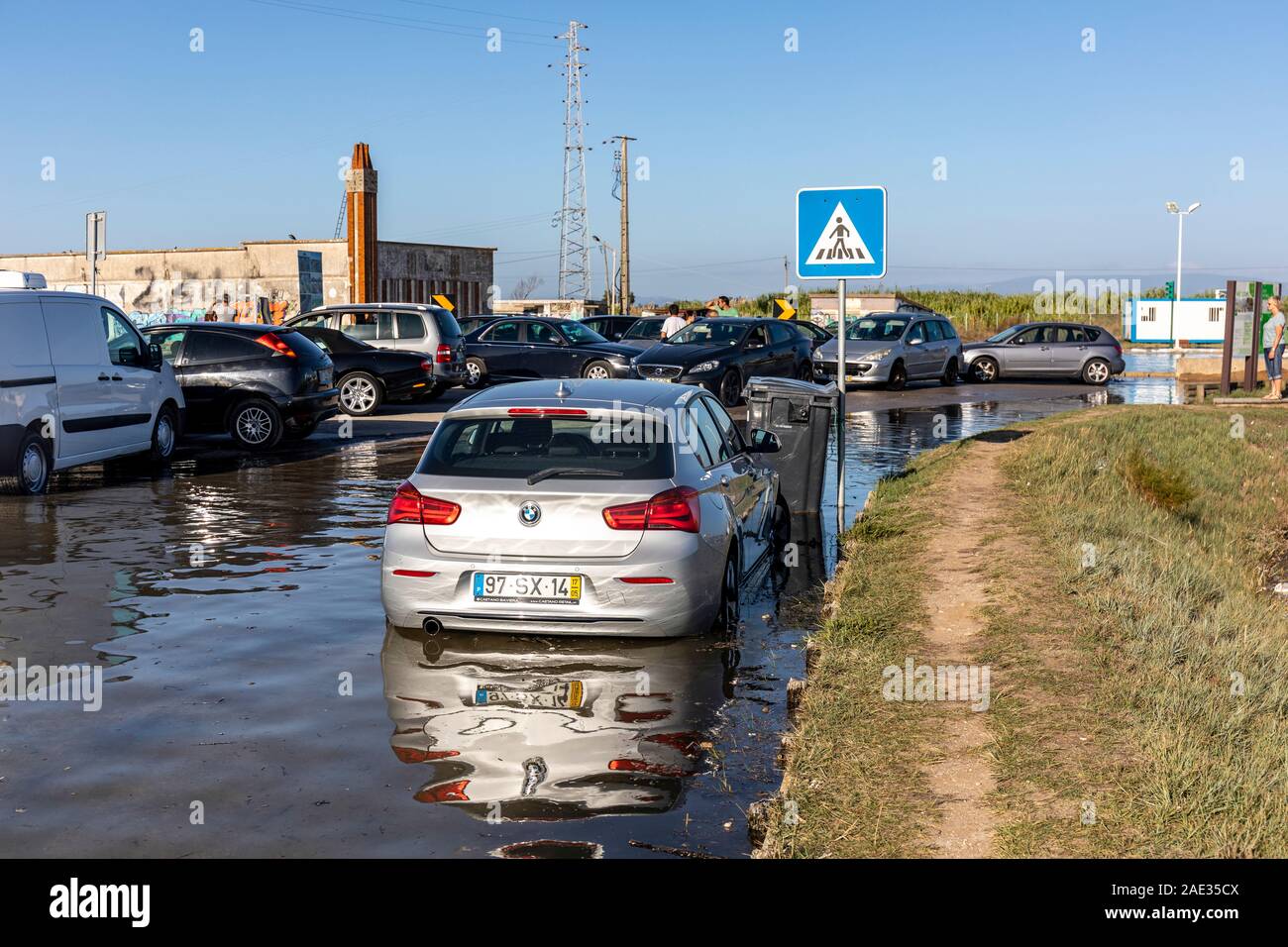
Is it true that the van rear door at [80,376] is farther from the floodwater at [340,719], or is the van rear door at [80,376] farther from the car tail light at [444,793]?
the car tail light at [444,793]

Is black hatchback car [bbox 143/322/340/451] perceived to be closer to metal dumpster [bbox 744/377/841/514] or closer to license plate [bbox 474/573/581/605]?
metal dumpster [bbox 744/377/841/514]

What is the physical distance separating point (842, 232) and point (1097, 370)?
26.2 meters

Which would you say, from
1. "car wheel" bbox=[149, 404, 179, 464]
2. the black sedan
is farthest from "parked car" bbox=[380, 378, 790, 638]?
the black sedan

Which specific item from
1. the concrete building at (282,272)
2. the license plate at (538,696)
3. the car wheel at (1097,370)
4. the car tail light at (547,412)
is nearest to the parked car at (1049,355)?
the car wheel at (1097,370)

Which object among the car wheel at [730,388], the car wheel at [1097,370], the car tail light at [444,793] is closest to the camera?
the car tail light at [444,793]

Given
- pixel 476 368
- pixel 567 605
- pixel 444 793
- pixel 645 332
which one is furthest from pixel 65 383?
pixel 645 332

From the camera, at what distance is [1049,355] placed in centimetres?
3678

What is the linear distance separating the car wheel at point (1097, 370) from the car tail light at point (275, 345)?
78.9ft

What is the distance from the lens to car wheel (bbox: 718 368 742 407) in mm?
26188

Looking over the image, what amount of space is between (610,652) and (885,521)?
16.1ft

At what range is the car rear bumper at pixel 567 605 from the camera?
741 centimetres

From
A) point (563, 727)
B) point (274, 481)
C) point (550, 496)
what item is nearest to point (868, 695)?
point (563, 727)

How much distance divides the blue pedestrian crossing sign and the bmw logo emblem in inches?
217
